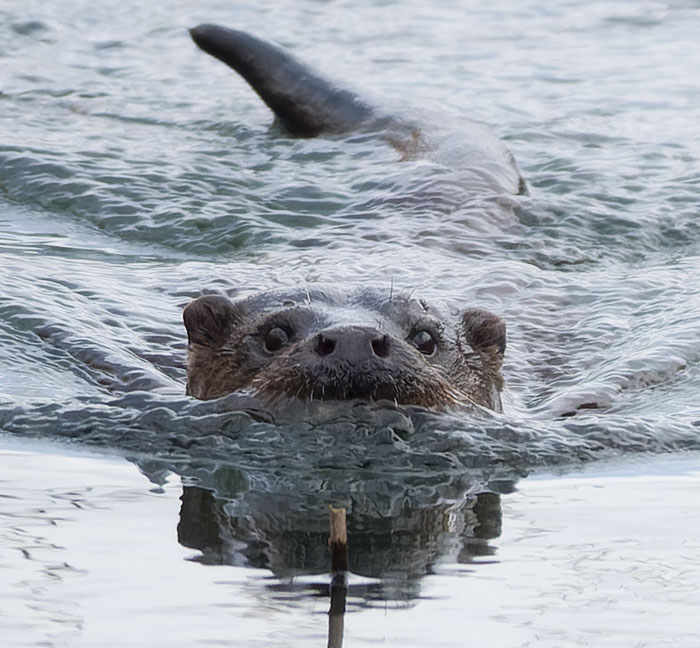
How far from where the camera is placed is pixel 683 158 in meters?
10.5

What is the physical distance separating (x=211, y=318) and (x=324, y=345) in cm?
87

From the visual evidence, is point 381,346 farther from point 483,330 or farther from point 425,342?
point 483,330

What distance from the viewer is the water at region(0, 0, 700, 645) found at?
482cm

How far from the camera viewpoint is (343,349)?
4613mm

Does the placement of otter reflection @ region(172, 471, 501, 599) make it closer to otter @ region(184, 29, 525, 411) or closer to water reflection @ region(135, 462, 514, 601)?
water reflection @ region(135, 462, 514, 601)

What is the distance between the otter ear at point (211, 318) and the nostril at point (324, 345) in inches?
31.1

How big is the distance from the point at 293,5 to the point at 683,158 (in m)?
5.22

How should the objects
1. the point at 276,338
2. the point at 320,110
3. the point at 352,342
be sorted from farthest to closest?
the point at 320,110 → the point at 276,338 → the point at 352,342

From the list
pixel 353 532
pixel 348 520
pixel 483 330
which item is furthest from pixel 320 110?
pixel 353 532

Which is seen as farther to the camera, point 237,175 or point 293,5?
point 293,5

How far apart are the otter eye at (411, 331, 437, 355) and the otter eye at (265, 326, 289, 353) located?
1.32 feet

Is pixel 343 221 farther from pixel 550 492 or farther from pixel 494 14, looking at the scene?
pixel 494 14

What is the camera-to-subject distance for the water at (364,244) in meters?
4.82

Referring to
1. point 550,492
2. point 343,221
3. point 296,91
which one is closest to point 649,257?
point 343,221
